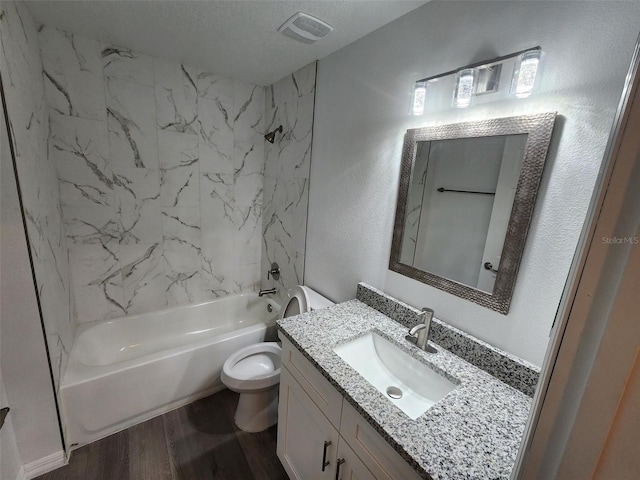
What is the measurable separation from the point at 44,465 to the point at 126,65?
2437mm

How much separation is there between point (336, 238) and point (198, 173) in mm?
1352

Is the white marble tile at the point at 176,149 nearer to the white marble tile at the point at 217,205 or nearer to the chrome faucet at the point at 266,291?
the white marble tile at the point at 217,205

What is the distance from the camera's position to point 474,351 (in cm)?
109

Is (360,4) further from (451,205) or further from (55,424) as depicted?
(55,424)

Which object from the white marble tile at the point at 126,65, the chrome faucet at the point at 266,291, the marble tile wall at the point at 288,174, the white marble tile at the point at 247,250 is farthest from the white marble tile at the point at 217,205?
the white marble tile at the point at 126,65

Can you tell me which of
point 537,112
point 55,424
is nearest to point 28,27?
point 55,424

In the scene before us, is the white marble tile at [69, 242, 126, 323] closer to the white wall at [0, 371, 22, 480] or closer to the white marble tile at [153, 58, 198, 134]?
the white wall at [0, 371, 22, 480]

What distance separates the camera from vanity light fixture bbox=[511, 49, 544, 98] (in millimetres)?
881

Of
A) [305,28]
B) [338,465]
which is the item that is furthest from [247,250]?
[338,465]

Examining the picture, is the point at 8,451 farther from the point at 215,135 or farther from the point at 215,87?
the point at 215,87

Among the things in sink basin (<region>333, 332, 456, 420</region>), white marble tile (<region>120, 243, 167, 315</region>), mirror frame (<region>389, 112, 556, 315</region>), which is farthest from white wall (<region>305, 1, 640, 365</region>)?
white marble tile (<region>120, 243, 167, 315</region>)

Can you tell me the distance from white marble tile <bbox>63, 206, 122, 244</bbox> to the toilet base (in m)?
1.53

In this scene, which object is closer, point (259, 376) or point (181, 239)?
point (259, 376)

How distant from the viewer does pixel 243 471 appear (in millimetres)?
1502
